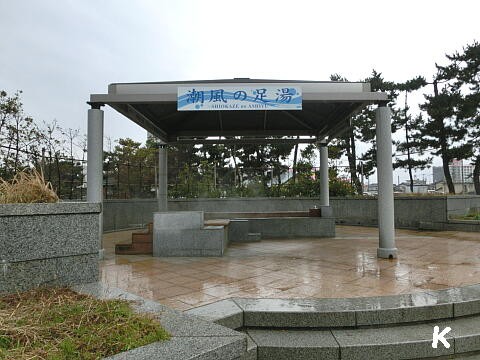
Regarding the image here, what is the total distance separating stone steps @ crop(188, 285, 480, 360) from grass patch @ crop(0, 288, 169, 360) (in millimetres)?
1130

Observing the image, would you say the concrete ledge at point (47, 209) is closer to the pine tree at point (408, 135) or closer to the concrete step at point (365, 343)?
the concrete step at point (365, 343)

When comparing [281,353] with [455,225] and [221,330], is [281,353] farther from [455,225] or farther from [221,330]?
[455,225]

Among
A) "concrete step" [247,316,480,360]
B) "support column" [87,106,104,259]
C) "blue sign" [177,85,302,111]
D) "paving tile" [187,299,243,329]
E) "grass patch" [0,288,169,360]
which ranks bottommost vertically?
"concrete step" [247,316,480,360]

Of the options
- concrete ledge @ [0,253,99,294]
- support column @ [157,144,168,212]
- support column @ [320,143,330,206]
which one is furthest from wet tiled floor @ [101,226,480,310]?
support column @ [320,143,330,206]

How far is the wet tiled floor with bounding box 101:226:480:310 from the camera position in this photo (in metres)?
4.85

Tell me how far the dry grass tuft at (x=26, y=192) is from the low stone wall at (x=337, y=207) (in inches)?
369

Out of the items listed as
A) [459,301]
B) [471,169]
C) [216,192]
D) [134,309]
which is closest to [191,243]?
[134,309]

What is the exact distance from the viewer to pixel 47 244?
3893 mm

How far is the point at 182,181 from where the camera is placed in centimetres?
1642

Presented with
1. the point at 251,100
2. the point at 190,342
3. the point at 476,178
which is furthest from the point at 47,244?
the point at 476,178

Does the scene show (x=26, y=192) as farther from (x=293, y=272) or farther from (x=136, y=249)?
(x=136, y=249)

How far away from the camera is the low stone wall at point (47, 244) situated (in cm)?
364

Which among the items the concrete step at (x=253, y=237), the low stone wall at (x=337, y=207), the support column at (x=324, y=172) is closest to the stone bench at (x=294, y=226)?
the concrete step at (x=253, y=237)

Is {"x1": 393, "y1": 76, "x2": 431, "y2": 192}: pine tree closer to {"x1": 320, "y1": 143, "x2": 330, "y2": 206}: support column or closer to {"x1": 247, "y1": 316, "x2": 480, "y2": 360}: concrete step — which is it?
{"x1": 320, "y1": 143, "x2": 330, "y2": 206}: support column
